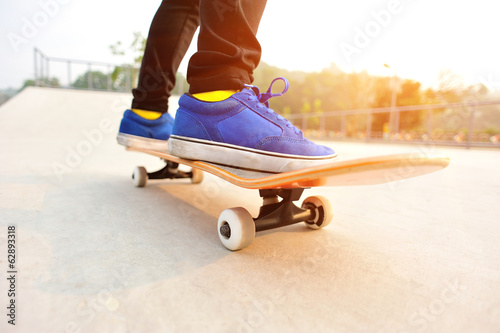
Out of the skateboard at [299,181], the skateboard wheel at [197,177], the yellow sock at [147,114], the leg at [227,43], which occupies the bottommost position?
the skateboard wheel at [197,177]

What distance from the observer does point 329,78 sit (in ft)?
97.8

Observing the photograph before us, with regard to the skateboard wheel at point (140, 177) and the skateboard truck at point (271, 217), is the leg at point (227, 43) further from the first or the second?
the skateboard wheel at point (140, 177)

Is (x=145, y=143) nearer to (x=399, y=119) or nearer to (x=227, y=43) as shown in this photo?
(x=227, y=43)

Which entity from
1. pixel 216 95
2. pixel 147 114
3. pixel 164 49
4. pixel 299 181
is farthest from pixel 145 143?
pixel 299 181

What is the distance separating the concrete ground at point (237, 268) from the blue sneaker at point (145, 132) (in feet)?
0.92

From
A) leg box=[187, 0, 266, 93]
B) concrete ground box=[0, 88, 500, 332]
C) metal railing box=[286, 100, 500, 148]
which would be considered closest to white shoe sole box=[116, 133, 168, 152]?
concrete ground box=[0, 88, 500, 332]

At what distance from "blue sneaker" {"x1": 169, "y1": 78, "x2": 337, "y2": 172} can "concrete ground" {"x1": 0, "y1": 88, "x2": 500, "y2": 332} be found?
234 millimetres

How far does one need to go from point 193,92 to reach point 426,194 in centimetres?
128

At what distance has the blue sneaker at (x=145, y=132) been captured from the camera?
1.42 m

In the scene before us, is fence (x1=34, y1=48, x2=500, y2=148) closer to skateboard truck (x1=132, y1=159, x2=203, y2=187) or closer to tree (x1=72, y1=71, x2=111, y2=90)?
tree (x1=72, y1=71, x2=111, y2=90)

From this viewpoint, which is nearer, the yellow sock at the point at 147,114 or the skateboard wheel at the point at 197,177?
the yellow sock at the point at 147,114

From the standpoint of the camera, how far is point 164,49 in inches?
58.6

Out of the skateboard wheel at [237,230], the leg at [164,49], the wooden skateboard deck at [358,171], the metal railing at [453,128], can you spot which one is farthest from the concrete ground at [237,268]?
the metal railing at [453,128]

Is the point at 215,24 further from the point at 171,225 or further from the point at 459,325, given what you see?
the point at 459,325
